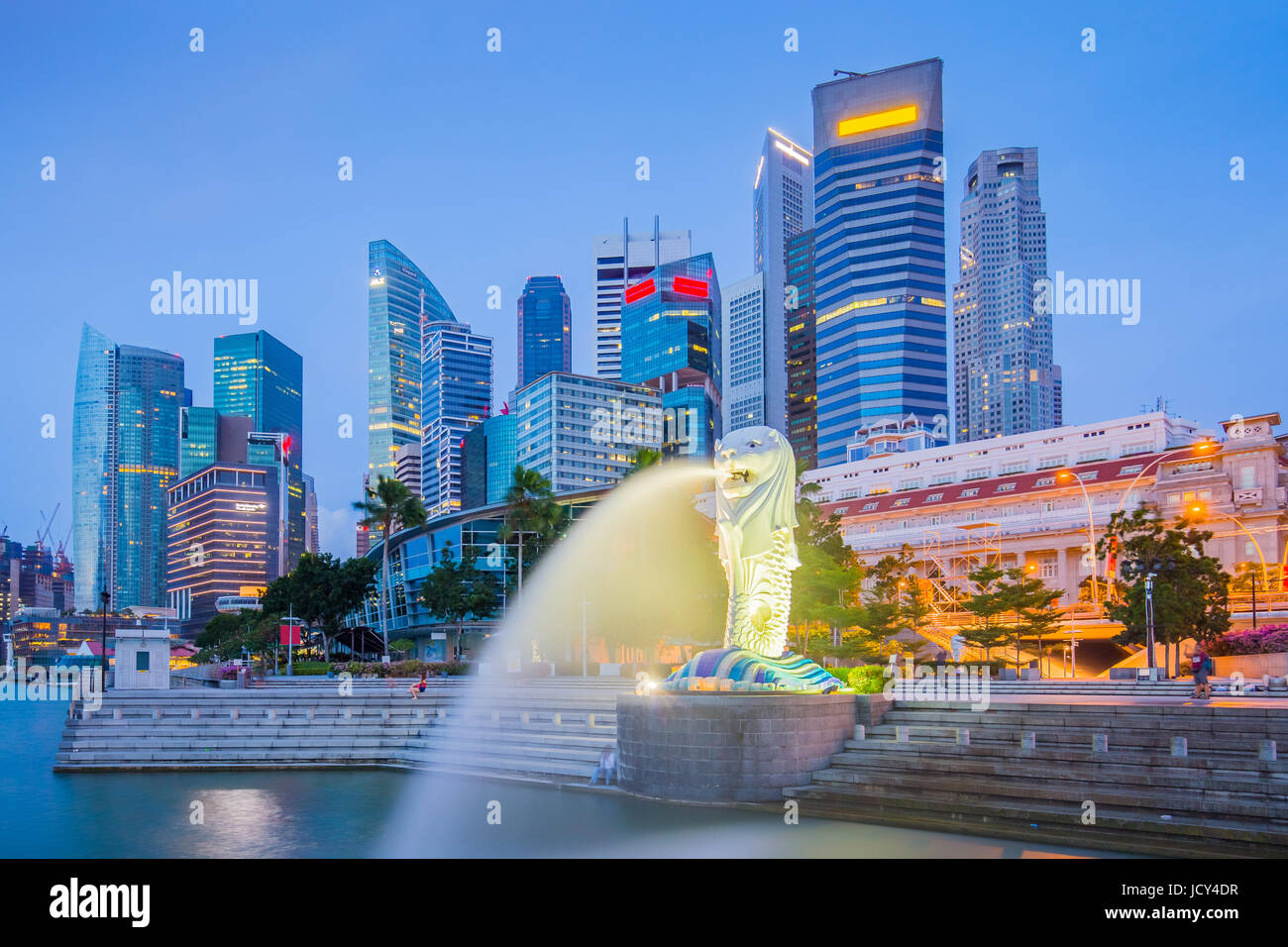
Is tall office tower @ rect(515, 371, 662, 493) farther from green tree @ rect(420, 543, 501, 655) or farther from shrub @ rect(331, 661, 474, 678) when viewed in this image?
shrub @ rect(331, 661, 474, 678)

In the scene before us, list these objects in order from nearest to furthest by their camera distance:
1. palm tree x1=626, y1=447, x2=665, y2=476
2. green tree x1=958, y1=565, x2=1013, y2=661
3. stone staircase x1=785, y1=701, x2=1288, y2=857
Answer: stone staircase x1=785, y1=701, x2=1288, y2=857
green tree x1=958, y1=565, x2=1013, y2=661
palm tree x1=626, y1=447, x2=665, y2=476

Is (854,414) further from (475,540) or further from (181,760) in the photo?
(181,760)

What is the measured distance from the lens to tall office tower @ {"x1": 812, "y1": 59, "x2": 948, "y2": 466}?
538 ft

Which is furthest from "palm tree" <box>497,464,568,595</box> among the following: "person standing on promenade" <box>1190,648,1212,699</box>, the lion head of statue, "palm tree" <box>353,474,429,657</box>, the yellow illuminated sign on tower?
the yellow illuminated sign on tower

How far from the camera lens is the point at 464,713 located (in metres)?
30.5

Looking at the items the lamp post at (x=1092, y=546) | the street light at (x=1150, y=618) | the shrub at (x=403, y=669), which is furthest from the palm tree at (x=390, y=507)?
the street light at (x=1150, y=618)

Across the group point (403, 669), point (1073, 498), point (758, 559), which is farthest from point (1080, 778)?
point (1073, 498)

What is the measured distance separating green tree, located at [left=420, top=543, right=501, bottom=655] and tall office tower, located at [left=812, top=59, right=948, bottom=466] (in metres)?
106

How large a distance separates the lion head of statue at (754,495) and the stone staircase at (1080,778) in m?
5.13

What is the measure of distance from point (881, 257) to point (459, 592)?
126060 mm

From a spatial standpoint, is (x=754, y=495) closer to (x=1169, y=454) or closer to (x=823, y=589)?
(x=823, y=589)

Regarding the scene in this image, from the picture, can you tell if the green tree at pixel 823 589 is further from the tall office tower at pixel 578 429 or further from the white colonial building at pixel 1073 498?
the tall office tower at pixel 578 429
